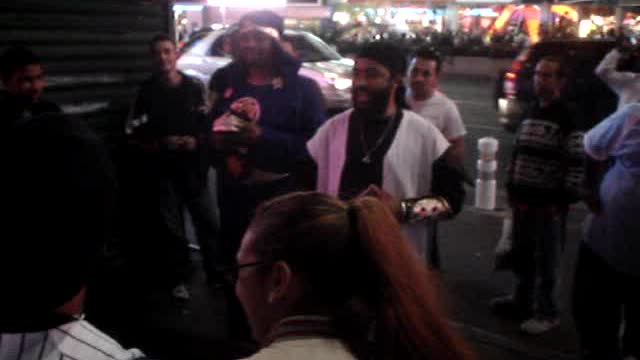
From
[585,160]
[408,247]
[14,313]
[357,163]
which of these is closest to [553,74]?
[585,160]

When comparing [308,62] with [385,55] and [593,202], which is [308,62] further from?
[385,55]

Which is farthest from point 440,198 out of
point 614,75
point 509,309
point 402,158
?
point 614,75

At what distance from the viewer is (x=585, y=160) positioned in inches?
165

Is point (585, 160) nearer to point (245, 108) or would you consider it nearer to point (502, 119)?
point (245, 108)

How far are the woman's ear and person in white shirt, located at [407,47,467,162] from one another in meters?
3.87

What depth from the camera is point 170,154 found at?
5449mm

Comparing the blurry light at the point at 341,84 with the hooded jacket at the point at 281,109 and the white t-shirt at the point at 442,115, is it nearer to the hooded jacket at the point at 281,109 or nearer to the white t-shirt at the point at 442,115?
the white t-shirt at the point at 442,115

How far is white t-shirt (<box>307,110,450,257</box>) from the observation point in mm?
3266

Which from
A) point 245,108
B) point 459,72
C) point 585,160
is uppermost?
point 245,108

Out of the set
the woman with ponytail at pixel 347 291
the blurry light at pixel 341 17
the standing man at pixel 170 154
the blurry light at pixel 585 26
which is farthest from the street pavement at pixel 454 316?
the blurry light at pixel 341 17

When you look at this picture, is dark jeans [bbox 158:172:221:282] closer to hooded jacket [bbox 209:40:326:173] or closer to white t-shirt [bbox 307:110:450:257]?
hooded jacket [bbox 209:40:326:173]

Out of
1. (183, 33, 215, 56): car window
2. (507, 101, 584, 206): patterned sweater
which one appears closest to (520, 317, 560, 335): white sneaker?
(507, 101, 584, 206): patterned sweater

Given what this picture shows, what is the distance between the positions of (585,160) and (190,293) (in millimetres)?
3013

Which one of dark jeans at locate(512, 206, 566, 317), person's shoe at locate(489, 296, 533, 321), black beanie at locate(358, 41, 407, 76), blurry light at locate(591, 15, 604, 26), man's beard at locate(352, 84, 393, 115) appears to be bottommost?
person's shoe at locate(489, 296, 533, 321)
